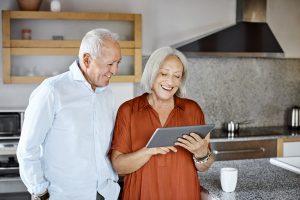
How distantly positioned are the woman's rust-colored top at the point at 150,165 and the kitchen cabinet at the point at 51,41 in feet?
6.25

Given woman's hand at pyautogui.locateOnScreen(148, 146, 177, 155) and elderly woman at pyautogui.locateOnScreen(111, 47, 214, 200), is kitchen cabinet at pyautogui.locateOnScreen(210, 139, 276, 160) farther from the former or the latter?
woman's hand at pyautogui.locateOnScreen(148, 146, 177, 155)

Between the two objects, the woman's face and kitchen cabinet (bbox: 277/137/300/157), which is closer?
the woman's face

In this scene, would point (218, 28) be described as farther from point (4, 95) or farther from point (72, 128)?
point (72, 128)

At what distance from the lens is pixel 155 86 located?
5.94 ft

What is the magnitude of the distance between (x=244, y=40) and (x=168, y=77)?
242 cm

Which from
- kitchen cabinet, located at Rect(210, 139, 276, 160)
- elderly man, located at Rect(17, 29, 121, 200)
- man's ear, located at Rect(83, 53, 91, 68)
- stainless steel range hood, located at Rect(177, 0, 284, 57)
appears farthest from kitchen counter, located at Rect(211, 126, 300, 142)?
man's ear, located at Rect(83, 53, 91, 68)

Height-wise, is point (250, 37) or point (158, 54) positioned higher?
point (250, 37)

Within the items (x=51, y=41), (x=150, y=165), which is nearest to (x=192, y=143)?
(x=150, y=165)

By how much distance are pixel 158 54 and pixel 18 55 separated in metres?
2.23

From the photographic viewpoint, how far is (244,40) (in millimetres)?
3967

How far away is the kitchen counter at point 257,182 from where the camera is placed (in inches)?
68.6

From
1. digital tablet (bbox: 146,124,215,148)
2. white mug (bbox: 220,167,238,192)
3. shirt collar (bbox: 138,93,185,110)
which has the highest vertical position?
shirt collar (bbox: 138,93,185,110)

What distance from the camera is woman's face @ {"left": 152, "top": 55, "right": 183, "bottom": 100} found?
1776mm

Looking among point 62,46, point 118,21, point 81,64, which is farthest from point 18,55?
point 81,64
